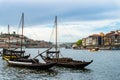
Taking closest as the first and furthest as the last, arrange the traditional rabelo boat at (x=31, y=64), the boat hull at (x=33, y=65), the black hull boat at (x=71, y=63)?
the boat hull at (x=33, y=65), the traditional rabelo boat at (x=31, y=64), the black hull boat at (x=71, y=63)

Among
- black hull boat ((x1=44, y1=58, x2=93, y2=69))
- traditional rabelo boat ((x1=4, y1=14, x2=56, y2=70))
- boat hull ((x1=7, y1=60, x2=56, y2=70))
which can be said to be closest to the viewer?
boat hull ((x1=7, y1=60, x2=56, y2=70))

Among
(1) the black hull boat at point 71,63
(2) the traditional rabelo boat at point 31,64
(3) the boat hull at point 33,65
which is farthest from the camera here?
(1) the black hull boat at point 71,63

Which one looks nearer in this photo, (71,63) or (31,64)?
(31,64)

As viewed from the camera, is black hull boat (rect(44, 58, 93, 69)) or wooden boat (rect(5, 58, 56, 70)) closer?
wooden boat (rect(5, 58, 56, 70))

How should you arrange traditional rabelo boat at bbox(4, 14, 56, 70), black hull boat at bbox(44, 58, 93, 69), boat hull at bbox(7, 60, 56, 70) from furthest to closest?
black hull boat at bbox(44, 58, 93, 69)
traditional rabelo boat at bbox(4, 14, 56, 70)
boat hull at bbox(7, 60, 56, 70)

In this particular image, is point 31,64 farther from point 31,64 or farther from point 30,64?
point 30,64

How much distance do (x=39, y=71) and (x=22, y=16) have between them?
28121mm

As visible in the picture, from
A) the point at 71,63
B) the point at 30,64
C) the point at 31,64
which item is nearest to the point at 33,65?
the point at 31,64

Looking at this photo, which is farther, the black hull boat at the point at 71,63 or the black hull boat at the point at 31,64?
the black hull boat at the point at 71,63

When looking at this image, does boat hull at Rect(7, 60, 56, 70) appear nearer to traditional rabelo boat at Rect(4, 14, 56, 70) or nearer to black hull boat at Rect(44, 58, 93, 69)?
traditional rabelo boat at Rect(4, 14, 56, 70)

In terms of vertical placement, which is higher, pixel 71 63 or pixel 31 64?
pixel 31 64

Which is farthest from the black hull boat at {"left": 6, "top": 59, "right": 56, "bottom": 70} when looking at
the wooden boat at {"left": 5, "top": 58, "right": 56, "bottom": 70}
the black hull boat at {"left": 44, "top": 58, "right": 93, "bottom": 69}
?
the black hull boat at {"left": 44, "top": 58, "right": 93, "bottom": 69}

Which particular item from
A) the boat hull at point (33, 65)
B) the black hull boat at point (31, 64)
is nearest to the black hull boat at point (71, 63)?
the black hull boat at point (31, 64)

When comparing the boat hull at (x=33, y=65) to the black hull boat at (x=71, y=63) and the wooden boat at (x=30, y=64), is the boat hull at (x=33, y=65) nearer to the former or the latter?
the wooden boat at (x=30, y=64)
